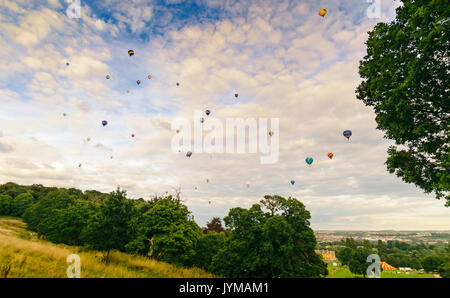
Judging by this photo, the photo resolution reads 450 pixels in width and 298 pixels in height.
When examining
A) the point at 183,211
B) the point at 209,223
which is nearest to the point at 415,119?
the point at 183,211

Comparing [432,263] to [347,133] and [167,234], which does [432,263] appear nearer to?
[347,133]

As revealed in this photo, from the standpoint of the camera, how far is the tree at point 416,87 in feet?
32.2

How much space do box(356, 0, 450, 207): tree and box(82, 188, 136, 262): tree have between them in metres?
22.1

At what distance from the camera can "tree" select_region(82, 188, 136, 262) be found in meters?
18.7

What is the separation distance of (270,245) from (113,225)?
16.2m

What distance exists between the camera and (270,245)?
73.5 ft

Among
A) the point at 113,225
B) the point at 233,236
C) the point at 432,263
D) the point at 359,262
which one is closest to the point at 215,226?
the point at 233,236

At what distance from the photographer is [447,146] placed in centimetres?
1119

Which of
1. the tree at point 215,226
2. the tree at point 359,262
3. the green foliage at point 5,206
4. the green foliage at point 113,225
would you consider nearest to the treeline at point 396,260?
the tree at point 359,262

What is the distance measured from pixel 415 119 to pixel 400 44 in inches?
170

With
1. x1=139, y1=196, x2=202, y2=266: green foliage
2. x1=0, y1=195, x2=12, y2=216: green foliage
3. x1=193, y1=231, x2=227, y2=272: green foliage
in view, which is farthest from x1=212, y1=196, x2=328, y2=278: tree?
x1=0, y1=195, x2=12, y2=216: green foliage

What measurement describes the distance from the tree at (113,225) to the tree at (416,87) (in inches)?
871

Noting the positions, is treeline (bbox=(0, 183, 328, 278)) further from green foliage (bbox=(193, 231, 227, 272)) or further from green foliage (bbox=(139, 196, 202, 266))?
green foliage (bbox=(193, 231, 227, 272))
